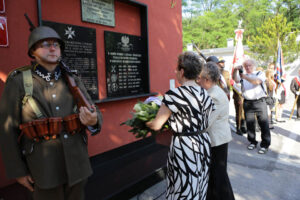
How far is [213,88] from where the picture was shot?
2.64 metres

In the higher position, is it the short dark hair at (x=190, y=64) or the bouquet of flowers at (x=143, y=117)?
the short dark hair at (x=190, y=64)

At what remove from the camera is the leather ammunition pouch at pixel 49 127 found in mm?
1674

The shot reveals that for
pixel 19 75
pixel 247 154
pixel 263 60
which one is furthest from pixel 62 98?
pixel 263 60

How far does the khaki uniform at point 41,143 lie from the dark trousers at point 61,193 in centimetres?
8

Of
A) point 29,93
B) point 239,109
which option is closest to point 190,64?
point 29,93

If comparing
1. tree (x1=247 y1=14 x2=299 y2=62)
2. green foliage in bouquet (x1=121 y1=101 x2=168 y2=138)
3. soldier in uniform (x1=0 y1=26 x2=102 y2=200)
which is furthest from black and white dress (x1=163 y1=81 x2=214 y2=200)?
tree (x1=247 y1=14 x2=299 y2=62)

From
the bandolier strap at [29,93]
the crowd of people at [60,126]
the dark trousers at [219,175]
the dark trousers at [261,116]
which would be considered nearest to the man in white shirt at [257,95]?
the dark trousers at [261,116]

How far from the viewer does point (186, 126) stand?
1.97 m

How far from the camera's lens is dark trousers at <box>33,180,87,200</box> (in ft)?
5.89

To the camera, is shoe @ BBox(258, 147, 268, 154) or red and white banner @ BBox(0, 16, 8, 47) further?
shoe @ BBox(258, 147, 268, 154)

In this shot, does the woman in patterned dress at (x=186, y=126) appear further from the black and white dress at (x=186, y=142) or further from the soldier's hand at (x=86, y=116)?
the soldier's hand at (x=86, y=116)

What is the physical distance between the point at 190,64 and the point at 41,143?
57.4 inches

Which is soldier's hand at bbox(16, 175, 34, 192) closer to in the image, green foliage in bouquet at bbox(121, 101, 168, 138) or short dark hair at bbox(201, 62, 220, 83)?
green foliage in bouquet at bbox(121, 101, 168, 138)

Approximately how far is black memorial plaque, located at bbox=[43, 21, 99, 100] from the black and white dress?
185 cm
